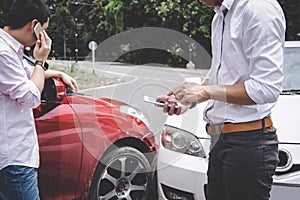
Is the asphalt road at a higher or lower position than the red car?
higher

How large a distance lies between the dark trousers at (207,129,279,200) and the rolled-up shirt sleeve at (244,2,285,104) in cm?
20

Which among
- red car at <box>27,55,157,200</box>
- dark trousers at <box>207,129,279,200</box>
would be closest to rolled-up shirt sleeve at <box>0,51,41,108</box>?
red car at <box>27,55,157,200</box>

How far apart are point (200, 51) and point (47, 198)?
1404mm

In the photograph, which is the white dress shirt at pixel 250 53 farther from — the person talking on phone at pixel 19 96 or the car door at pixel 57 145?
the car door at pixel 57 145

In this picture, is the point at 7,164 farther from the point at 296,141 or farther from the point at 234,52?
the point at 296,141

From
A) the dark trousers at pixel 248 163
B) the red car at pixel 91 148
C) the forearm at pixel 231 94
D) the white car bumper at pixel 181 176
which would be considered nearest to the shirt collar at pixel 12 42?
the red car at pixel 91 148

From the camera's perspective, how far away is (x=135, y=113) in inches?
140

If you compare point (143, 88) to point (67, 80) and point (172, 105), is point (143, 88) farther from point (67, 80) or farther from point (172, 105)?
point (172, 105)

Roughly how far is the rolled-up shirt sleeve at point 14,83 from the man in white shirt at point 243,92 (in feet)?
2.00

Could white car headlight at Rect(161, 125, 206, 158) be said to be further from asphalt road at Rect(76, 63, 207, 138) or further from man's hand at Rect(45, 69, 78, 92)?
man's hand at Rect(45, 69, 78, 92)

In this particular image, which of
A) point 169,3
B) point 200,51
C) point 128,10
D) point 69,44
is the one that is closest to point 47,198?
point 200,51

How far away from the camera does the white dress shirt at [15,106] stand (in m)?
1.83

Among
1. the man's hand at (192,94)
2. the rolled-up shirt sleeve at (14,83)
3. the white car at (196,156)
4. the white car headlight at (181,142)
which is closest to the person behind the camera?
the man's hand at (192,94)

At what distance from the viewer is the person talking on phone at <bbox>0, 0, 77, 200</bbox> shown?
6.03ft
